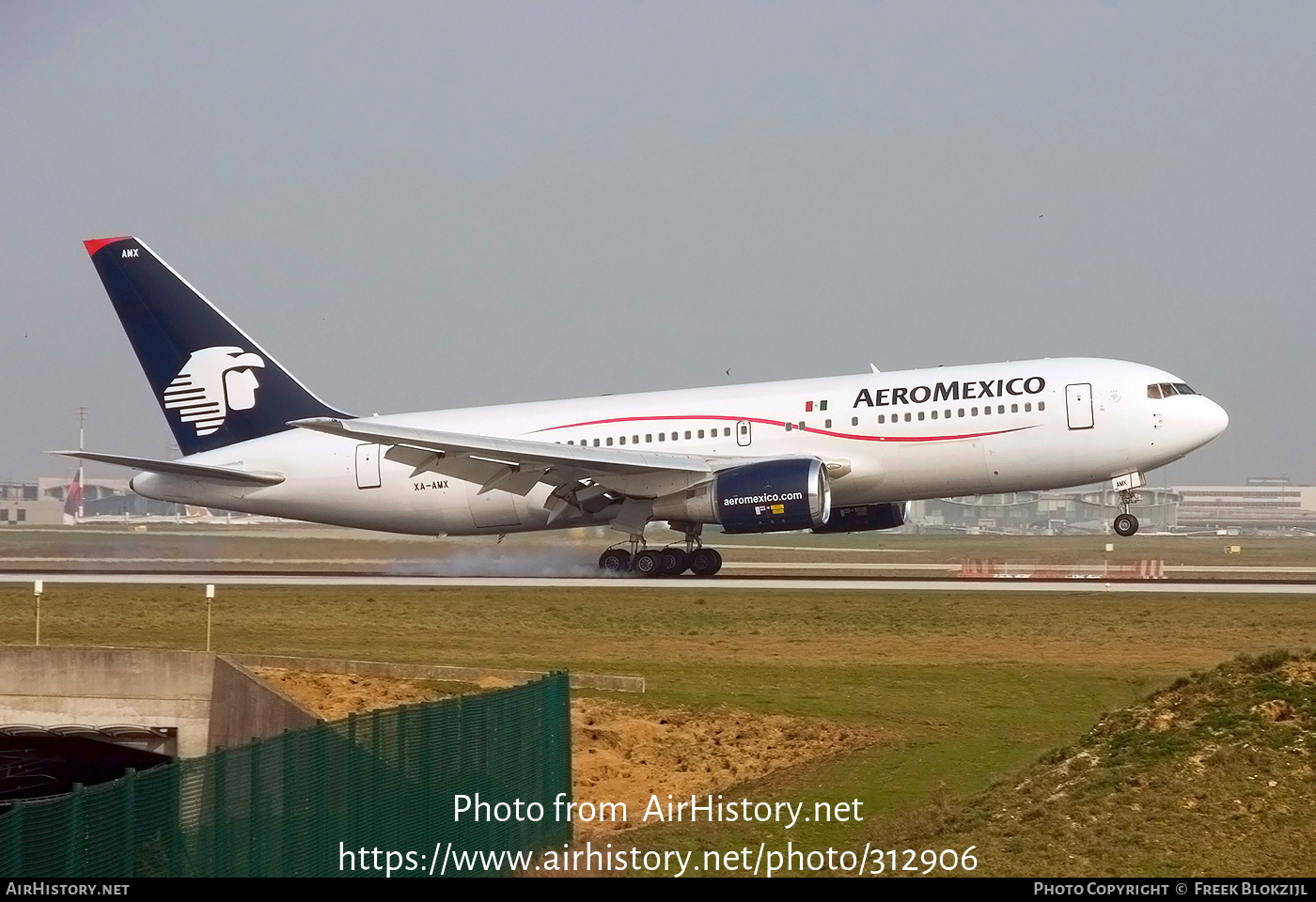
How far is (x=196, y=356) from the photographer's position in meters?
39.7

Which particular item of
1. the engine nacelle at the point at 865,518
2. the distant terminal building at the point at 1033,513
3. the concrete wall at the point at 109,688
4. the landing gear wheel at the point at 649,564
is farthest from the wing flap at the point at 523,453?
the distant terminal building at the point at 1033,513

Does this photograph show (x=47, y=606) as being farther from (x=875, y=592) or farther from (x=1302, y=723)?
(x=1302, y=723)

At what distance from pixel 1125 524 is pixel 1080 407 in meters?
3.03

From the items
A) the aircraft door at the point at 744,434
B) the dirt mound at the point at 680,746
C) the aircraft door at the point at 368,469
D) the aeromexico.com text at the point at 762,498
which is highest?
the aircraft door at the point at 744,434

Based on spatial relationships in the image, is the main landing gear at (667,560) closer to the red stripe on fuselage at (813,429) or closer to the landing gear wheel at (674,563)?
the landing gear wheel at (674,563)

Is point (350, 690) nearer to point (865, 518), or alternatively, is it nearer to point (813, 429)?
point (813, 429)

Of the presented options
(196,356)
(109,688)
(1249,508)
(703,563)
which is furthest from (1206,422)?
(1249,508)

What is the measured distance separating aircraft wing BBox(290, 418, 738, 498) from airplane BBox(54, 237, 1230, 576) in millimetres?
67

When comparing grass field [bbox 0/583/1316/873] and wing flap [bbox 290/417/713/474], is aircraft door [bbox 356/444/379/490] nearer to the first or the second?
wing flap [bbox 290/417/713/474]

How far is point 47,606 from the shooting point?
105 ft

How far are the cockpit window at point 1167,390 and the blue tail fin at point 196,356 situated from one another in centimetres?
2179

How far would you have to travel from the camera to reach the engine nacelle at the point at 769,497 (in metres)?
33.5

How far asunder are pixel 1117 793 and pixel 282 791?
7.10 metres

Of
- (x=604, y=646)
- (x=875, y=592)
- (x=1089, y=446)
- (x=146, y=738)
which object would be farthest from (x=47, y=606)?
(x=1089, y=446)
